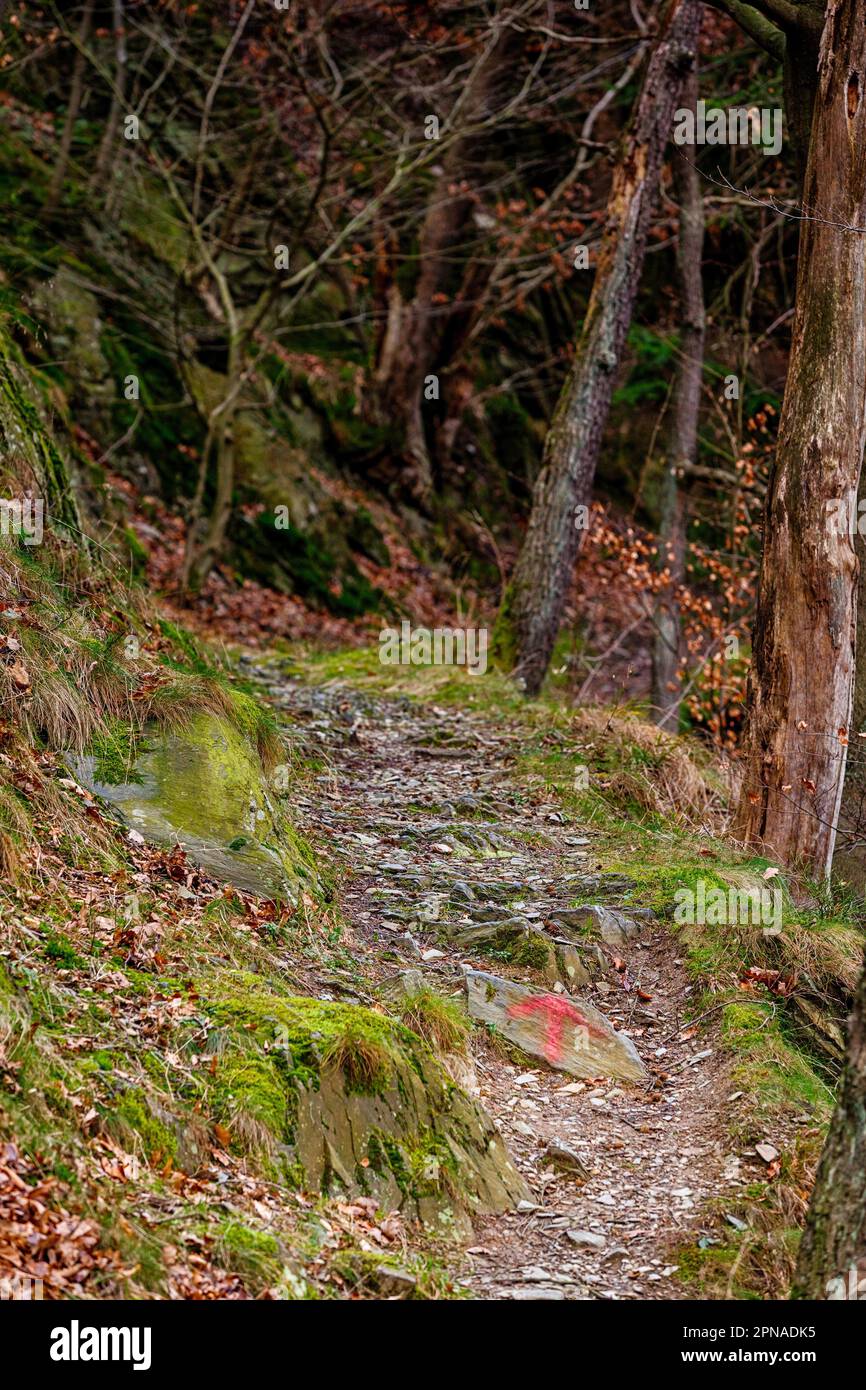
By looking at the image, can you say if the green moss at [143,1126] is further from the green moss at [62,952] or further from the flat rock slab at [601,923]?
the flat rock slab at [601,923]

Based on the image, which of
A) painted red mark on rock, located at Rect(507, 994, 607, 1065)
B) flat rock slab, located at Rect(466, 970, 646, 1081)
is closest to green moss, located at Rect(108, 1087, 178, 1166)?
flat rock slab, located at Rect(466, 970, 646, 1081)

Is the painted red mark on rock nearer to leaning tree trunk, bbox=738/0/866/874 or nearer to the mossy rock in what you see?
the mossy rock

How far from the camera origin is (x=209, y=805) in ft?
19.5

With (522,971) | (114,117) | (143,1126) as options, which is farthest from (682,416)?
(143,1126)

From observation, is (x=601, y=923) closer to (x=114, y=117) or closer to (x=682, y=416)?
(x=682, y=416)

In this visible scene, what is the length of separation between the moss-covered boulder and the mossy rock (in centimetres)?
114

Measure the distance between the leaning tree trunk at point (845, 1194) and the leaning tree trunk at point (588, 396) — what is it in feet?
25.1

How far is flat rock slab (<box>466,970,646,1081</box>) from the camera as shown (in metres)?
5.55

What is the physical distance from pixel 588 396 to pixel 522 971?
21.9ft

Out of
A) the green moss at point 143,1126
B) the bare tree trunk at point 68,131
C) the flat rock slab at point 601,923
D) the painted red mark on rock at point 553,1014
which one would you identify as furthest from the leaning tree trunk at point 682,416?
the green moss at point 143,1126

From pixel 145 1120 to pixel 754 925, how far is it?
360 centimetres
